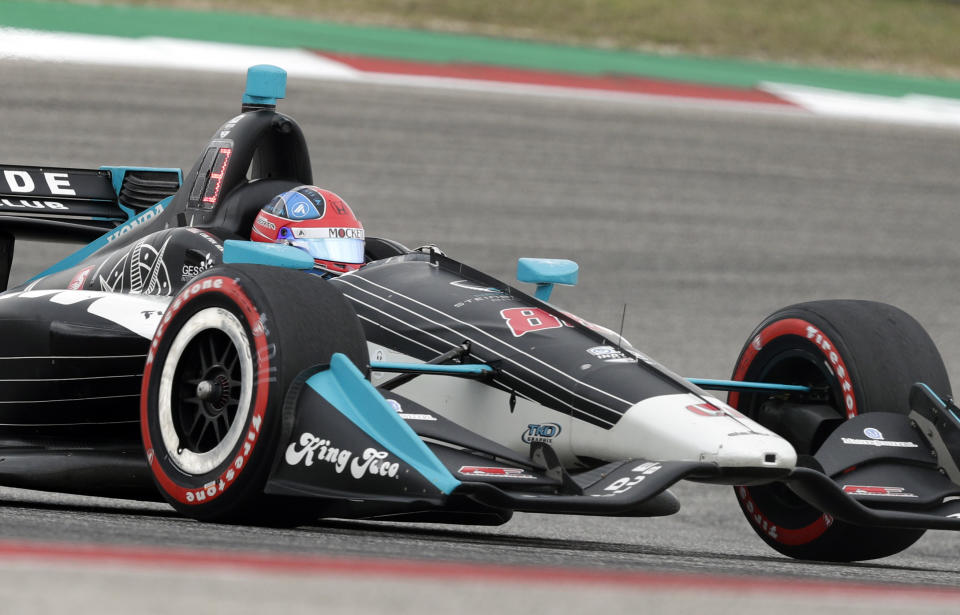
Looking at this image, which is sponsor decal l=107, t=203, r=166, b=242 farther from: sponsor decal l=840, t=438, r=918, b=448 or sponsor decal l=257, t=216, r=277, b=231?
sponsor decal l=840, t=438, r=918, b=448

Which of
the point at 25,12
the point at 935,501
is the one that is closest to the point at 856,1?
the point at 25,12

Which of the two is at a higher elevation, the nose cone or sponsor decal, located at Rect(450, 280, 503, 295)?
sponsor decal, located at Rect(450, 280, 503, 295)

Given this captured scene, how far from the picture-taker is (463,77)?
2227 cm

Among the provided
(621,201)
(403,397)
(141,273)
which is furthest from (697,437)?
(621,201)

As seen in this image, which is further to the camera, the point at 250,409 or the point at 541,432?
the point at 541,432

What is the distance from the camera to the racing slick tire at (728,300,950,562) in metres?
6.75

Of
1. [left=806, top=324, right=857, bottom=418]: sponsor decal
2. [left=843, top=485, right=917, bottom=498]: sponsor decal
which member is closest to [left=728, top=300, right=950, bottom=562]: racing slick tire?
[left=806, top=324, right=857, bottom=418]: sponsor decal

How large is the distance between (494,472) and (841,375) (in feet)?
5.37

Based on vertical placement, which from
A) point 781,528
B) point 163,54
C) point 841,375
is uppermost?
point 841,375

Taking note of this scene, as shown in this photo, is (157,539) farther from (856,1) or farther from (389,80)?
(856,1)

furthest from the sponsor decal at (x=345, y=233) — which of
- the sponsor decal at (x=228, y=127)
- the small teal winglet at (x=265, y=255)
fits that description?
the sponsor decal at (x=228, y=127)

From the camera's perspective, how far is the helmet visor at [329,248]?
7.16m

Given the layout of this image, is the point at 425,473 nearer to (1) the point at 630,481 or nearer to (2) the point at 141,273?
(1) the point at 630,481

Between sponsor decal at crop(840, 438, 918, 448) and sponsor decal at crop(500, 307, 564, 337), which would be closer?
sponsor decal at crop(500, 307, 564, 337)
